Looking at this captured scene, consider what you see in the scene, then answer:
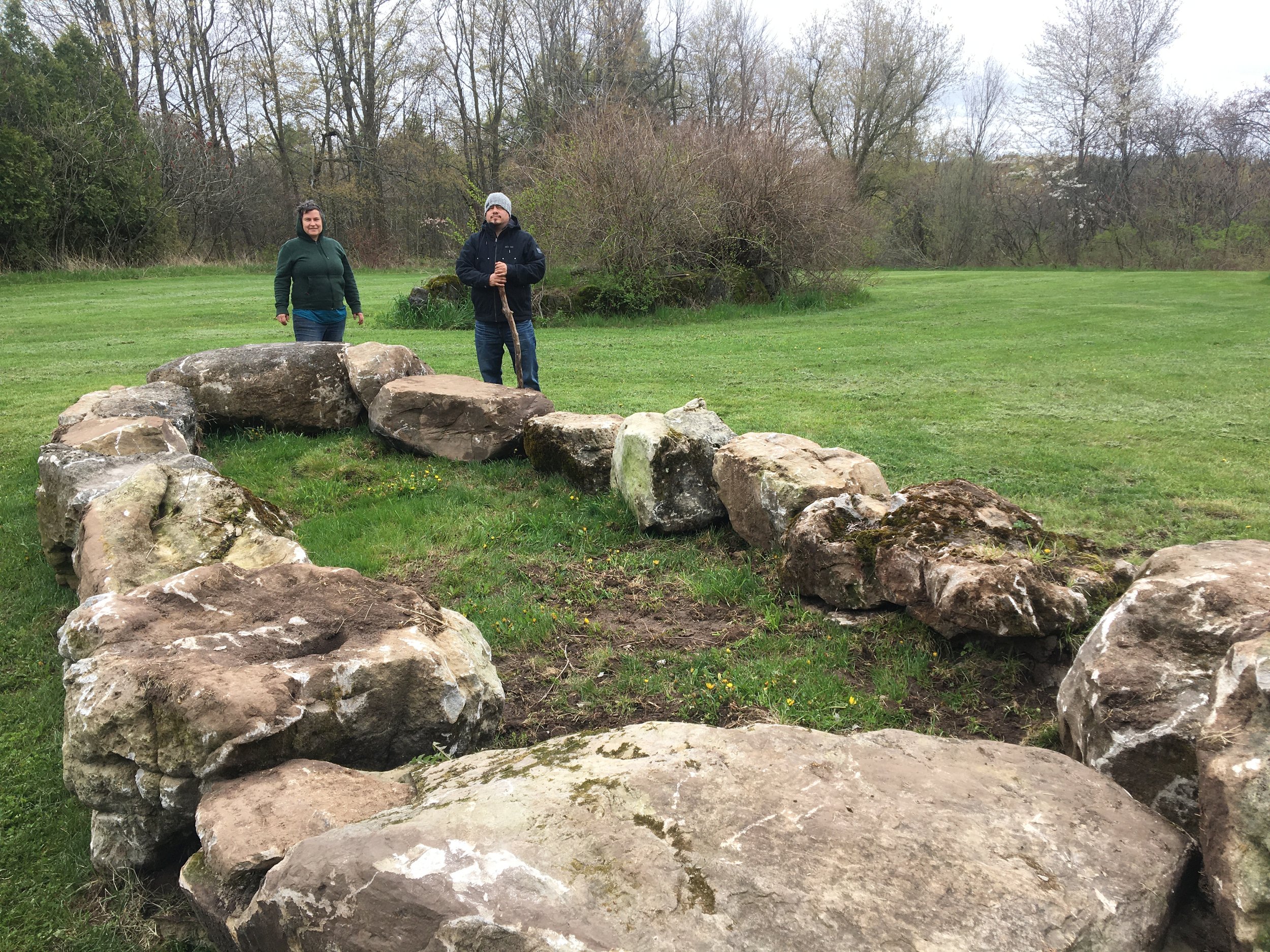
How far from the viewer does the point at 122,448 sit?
5285mm

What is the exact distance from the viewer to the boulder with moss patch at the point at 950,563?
3578mm

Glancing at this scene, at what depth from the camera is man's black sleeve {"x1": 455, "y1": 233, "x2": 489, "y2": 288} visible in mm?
7469

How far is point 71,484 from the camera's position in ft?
15.3

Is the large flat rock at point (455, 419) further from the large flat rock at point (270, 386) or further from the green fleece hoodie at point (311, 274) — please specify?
the green fleece hoodie at point (311, 274)

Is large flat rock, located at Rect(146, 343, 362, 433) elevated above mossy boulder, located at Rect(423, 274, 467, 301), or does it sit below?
below

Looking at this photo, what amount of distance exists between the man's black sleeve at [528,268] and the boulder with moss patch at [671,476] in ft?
8.76

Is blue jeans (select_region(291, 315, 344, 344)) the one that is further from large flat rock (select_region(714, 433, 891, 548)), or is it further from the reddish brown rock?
large flat rock (select_region(714, 433, 891, 548))

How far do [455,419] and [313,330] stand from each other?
210 cm

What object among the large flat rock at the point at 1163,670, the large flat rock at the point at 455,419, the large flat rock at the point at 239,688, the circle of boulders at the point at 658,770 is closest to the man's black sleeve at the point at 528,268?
the large flat rock at the point at 455,419

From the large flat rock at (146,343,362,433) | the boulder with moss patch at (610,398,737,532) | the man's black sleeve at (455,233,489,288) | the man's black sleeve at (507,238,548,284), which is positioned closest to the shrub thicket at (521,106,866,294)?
the man's black sleeve at (507,238,548,284)

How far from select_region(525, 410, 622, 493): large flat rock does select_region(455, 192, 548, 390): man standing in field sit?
1.41 meters

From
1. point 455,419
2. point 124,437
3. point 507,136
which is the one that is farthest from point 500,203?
point 507,136

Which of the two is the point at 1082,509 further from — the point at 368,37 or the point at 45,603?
the point at 368,37

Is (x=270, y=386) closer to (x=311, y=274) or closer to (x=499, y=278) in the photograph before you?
(x=311, y=274)
